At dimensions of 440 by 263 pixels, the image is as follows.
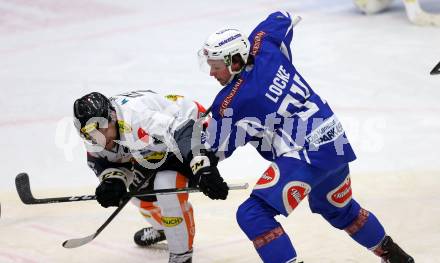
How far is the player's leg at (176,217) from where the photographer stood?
4.36 meters

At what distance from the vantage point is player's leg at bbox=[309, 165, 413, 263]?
13.6ft

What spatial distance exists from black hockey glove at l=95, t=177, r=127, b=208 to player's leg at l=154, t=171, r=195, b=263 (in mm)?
167

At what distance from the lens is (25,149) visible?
651 centimetres

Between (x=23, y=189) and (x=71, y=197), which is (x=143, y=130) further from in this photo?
(x=23, y=189)

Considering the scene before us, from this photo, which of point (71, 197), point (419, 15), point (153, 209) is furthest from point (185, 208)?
point (419, 15)

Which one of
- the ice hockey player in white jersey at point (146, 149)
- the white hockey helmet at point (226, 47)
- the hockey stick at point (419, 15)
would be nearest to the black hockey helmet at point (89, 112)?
the ice hockey player in white jersey at point (146, 149)

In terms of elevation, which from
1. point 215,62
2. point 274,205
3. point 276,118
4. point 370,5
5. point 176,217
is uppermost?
point 215,62

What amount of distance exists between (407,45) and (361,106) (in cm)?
148

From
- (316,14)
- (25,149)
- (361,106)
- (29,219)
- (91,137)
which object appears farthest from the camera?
(316,14)

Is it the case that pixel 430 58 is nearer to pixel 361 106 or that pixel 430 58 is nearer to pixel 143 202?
pixel 361 106

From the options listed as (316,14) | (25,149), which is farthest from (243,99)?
(316,14)

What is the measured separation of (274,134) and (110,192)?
831mm

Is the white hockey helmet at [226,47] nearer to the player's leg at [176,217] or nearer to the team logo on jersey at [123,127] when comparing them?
the team logo on jersey at [123,127]

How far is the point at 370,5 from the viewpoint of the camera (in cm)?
918
